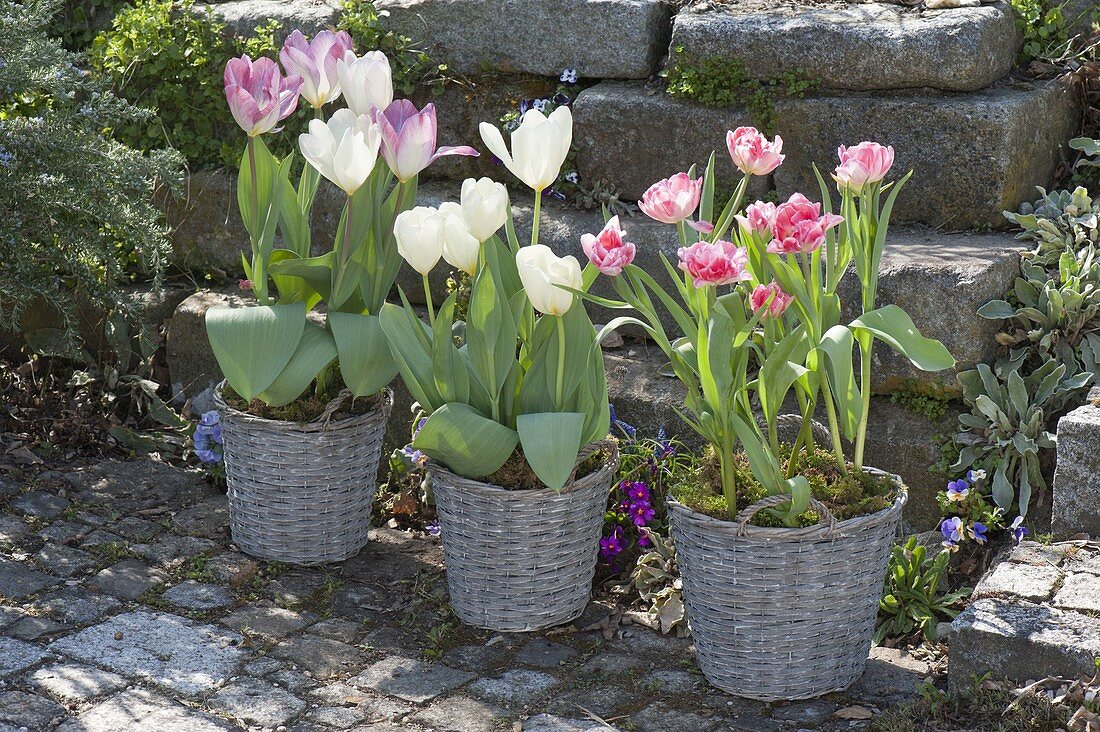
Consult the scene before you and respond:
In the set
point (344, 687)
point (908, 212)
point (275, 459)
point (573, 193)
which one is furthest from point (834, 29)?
point (344, 687)

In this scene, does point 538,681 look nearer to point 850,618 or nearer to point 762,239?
point 850,618

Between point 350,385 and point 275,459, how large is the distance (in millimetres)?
330

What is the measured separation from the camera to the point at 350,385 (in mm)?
3346

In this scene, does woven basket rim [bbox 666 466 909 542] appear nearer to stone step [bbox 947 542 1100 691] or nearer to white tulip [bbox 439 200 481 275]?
stone step [bbox 947 542 1100 691]

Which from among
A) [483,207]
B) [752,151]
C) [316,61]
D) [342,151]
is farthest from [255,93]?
[752,151]

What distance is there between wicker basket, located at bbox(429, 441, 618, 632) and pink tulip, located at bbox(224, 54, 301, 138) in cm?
100

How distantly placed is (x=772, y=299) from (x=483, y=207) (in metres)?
0.70

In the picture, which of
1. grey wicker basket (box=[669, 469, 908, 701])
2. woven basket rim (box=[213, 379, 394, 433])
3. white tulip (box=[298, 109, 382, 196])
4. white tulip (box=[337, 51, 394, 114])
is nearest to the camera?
grey wicker basket (box=[669, 469, 908, 701])

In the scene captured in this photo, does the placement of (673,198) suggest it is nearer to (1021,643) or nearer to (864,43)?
(1021,643)

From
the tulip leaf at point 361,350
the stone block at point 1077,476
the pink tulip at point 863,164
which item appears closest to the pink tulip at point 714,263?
the pink tulip at point 863,164

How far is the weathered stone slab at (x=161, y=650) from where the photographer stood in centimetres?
295

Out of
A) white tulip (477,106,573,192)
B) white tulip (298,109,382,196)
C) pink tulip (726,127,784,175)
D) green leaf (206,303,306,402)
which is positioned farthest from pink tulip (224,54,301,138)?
pink tulip (726,127,784,175)

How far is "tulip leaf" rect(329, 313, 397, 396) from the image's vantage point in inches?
130

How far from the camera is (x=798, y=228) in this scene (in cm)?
258
